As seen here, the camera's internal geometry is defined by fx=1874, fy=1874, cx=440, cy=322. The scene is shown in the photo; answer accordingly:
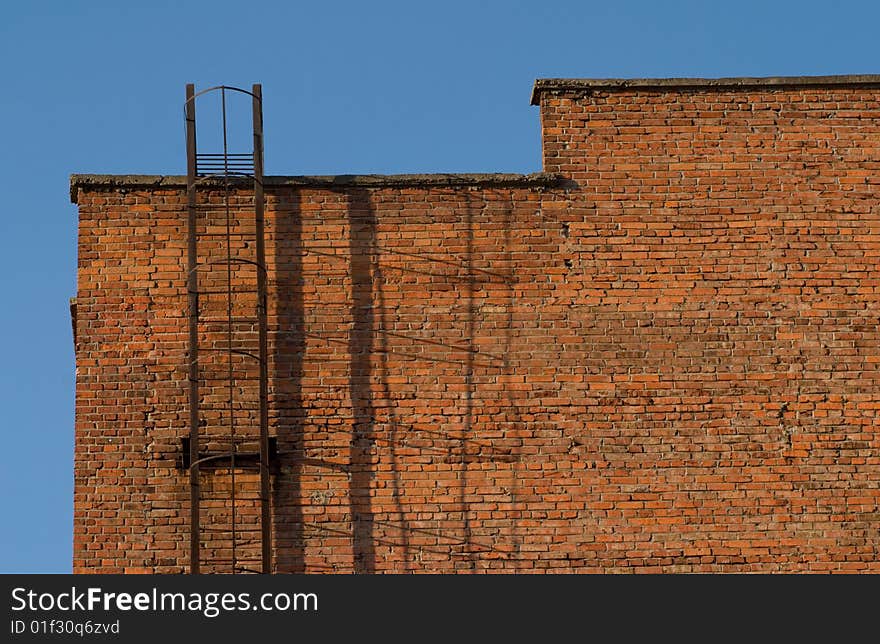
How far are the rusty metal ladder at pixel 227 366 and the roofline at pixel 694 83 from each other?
2835 millimetres

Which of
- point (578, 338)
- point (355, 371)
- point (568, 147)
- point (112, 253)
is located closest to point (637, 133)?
point (568, 147)

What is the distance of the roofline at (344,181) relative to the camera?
17.4 metres

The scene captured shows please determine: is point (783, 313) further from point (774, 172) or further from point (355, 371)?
point (355, 371)

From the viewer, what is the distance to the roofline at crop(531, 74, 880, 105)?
17828 mm

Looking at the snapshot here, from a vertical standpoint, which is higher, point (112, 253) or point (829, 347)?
point (112, 253)

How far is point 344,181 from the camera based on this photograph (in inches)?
691

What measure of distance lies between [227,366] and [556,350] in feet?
9.90

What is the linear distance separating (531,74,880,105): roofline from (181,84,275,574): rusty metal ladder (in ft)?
9.30

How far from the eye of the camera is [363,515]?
1686 cm

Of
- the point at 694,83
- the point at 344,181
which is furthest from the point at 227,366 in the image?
the point at 694,83

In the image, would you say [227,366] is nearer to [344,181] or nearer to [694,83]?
[344,181]

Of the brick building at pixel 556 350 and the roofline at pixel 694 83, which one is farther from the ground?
the roofline at pixel 694 83

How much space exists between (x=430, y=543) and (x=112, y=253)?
13.0ft

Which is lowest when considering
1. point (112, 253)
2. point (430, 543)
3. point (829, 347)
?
point (430, 543)
